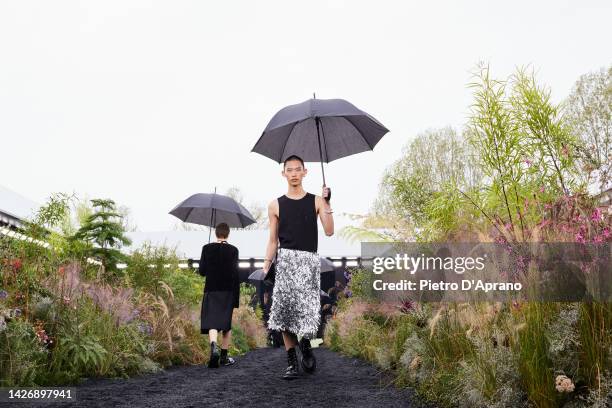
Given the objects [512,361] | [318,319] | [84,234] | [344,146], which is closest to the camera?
[512,361]

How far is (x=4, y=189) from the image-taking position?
22.2 meters

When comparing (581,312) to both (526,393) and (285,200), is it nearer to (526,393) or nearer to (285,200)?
(526,393)

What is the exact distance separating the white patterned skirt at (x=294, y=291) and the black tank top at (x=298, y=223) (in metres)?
0.07

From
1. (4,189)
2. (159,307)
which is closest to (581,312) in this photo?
(159,307)

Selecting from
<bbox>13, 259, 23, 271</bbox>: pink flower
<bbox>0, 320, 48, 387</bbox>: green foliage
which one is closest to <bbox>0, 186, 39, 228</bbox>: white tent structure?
<bbox>13, 259, 23, 271</bbox>: pink flower

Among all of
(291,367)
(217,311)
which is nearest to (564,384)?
(291,367)

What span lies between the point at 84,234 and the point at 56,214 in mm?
4386

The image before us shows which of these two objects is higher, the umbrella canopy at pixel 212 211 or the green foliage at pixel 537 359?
the umbrella canopy at pixel 212 211

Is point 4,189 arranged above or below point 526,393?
above

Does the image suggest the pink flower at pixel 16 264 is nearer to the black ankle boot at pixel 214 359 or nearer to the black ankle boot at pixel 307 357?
the black ankle boot at pixel 307 357

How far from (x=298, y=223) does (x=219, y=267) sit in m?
2.63

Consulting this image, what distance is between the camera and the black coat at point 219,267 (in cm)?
802

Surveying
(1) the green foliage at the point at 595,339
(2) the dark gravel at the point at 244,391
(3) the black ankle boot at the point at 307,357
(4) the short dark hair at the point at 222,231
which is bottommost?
(2) the dark gravel at the point at 244,391

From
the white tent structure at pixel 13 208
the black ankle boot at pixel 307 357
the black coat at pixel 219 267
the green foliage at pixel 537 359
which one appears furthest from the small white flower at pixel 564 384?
the white tent structure at pixel 13 208
